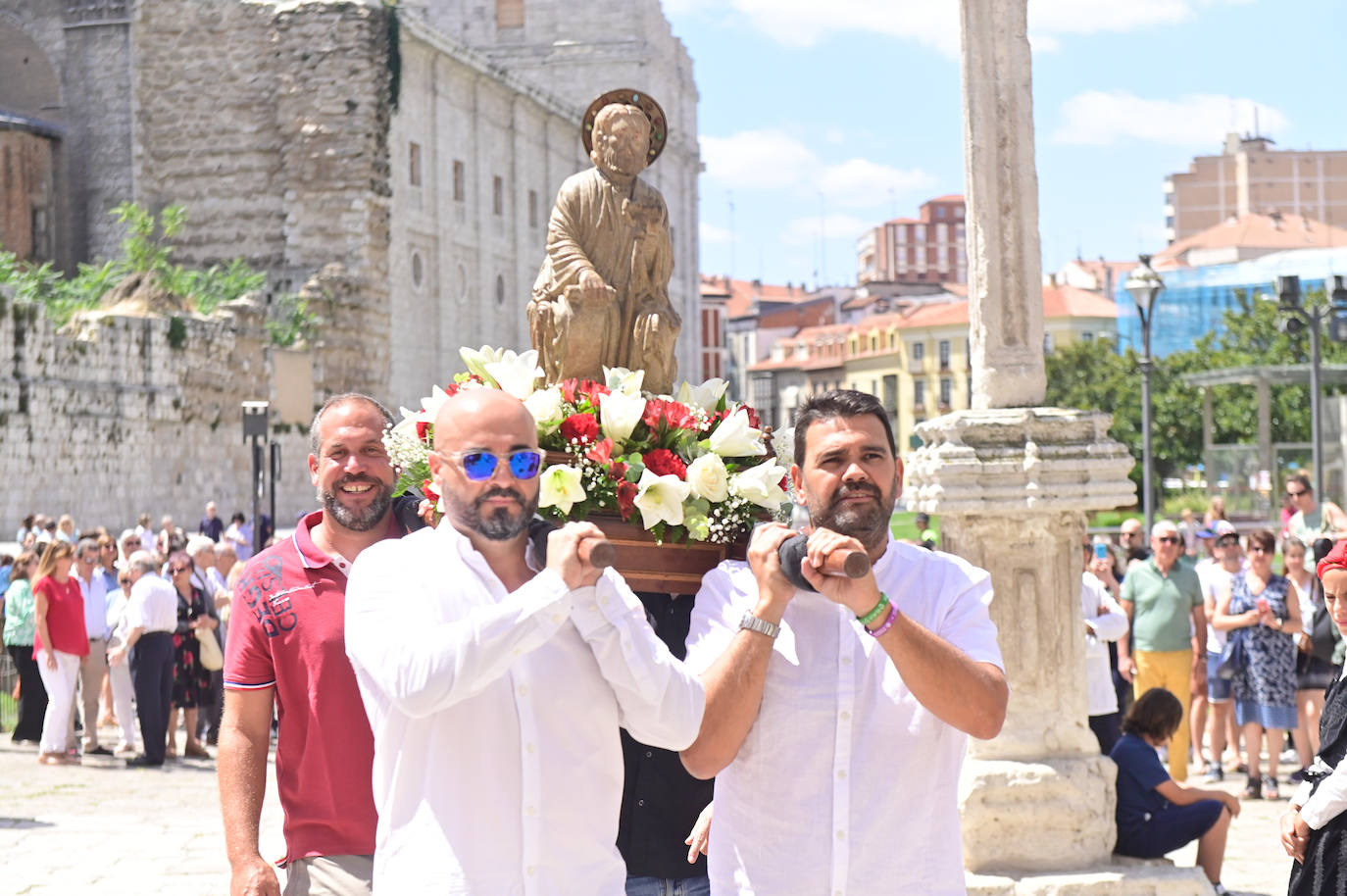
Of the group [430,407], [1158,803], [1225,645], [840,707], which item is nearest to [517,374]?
[430,407]

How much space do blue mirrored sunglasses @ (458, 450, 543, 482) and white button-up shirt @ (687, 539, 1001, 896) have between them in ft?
1.84

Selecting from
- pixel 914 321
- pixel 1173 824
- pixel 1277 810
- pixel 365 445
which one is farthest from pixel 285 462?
pixel 914 321

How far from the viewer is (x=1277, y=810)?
11.4 metres

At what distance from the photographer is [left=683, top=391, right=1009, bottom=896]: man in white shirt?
11.7ft

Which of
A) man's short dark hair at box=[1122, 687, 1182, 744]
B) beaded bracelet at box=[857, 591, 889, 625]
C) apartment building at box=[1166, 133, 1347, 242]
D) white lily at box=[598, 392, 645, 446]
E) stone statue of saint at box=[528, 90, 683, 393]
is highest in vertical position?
apartment building at box=[1166, 133, 1347, 242]

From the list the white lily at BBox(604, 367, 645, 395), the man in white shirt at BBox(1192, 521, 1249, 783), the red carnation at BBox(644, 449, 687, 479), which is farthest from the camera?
the man in white shirt at BBox(1192, 521, 1249, 783)

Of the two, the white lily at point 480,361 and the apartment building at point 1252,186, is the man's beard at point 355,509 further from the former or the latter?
the apartment building at point 1252,186

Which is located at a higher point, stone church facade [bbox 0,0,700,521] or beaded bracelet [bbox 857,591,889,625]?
stone church facade [bbox 0,0,700,521]

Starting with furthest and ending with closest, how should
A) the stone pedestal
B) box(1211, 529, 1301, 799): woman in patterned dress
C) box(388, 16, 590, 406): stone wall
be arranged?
box(388, 16, 590, 406): stone wall < box(1211, 529, 1301, 799): woman in patterned dress < the stone pedestal

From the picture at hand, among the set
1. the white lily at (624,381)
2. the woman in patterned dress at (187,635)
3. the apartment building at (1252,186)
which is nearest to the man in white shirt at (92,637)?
the woman in patterned dress at (187,635)

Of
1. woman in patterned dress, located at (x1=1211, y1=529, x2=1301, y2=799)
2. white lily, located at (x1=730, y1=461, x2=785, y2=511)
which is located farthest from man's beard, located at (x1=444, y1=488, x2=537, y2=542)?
woman in patterned dress, located at (x1=1211, y1=529, x2=1301, y2=799)

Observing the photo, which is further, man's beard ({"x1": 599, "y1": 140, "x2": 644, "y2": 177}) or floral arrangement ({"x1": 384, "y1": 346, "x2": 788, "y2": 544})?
man's beard ({"x1": 599, "y1": 140, "x2": 644, "y2": 177})

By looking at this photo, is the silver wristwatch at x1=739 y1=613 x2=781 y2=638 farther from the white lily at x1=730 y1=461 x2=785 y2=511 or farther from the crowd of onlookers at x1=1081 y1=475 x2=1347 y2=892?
the crowd of onlookers at x1=1081 y1=475 x2=1347 y2=892

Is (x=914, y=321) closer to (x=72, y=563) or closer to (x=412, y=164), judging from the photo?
(x=412, y=164)
